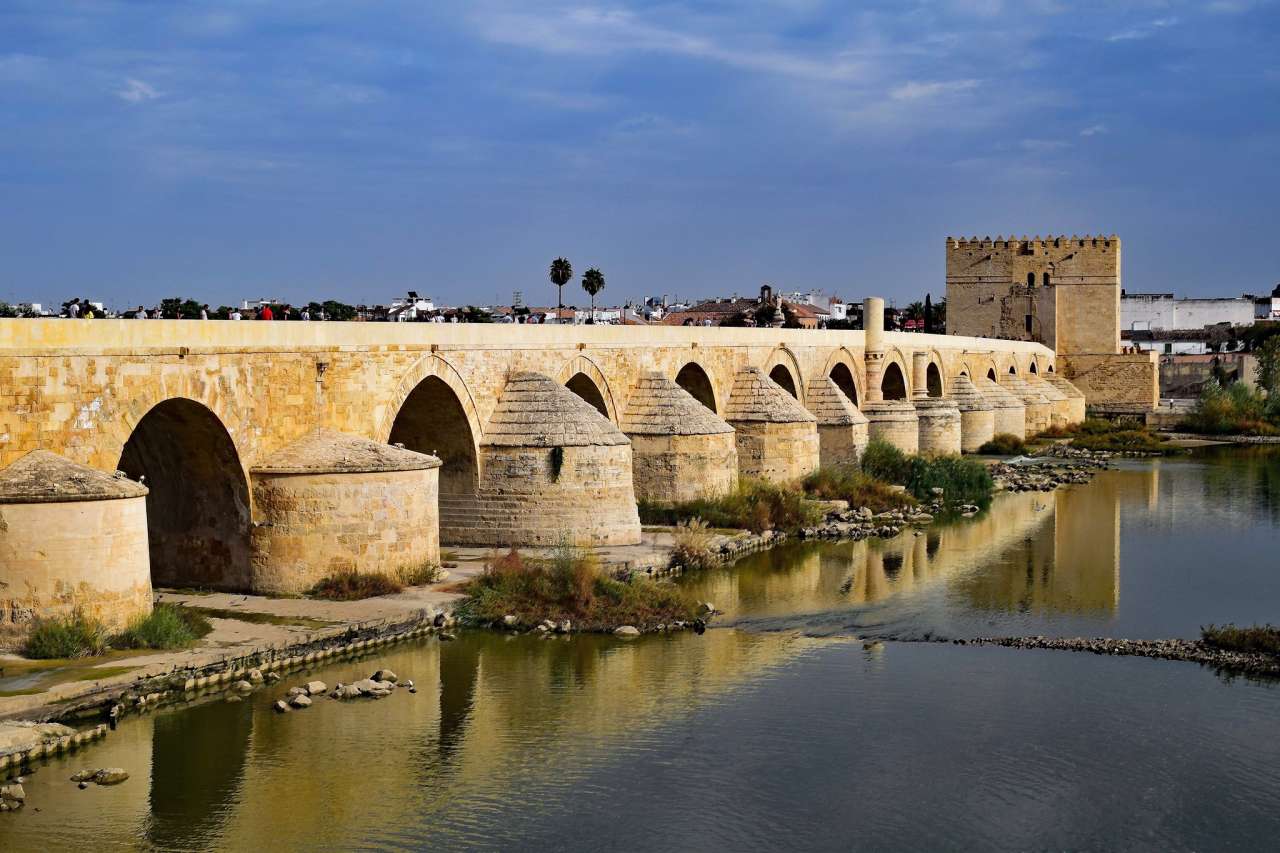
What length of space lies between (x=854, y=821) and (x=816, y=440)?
15510mm

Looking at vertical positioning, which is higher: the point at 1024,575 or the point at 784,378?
the point at 784,378

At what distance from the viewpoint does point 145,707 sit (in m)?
10.9

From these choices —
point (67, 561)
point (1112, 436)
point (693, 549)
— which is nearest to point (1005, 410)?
point (1112, 436)

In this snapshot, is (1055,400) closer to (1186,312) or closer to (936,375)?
(936,375)

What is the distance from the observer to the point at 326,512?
14383 millimetres

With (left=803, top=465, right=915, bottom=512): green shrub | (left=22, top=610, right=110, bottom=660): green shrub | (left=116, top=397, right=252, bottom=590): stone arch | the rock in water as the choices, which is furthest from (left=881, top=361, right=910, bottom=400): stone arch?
the rock in water

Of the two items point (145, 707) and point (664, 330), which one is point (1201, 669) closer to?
point (145, 707)

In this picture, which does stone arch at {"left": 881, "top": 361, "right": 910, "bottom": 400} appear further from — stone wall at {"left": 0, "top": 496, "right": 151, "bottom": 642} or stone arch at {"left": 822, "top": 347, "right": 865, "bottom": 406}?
stone wall at {"left": 0, "top": 496, "right": 151, "bottom": 642}

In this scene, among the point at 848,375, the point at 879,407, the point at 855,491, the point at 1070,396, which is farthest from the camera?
the point at 1070,396

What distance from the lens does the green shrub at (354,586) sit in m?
14.2

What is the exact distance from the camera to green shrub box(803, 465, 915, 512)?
23953 millimetres

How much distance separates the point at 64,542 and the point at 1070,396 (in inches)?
1498

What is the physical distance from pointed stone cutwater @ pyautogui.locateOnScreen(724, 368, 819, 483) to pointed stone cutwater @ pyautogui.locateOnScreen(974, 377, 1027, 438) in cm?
1499

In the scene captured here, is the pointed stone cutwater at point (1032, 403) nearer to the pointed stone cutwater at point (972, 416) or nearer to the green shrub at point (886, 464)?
the pointed stone cutwater at point (972, 416)
